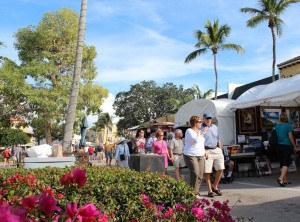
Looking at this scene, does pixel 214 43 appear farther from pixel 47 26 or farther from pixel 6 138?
pixel 6 138

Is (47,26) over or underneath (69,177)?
over

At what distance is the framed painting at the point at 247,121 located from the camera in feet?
48.3

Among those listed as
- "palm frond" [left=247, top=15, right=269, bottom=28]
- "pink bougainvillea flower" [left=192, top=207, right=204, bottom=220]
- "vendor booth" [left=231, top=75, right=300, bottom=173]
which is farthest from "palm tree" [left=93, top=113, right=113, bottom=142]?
"pink bougainvillea flower" [left=192, top=207, right=204, bottom=220]

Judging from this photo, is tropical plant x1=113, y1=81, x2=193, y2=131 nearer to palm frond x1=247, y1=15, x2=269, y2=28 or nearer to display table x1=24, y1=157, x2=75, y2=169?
palm frond x1=247, y1=15, x2=269, y2=28

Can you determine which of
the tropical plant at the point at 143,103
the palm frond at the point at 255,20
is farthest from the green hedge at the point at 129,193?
the tropical plant at the point at 143,103

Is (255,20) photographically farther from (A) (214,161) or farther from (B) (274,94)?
(A) (214,161)

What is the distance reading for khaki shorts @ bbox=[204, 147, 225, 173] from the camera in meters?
7.90

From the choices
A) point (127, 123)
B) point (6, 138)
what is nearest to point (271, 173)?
point (6, 138)

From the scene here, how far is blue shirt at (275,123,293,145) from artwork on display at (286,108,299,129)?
5803 millimetres

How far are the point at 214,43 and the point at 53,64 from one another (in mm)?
13941

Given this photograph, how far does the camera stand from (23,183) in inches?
184

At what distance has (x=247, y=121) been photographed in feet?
49.2

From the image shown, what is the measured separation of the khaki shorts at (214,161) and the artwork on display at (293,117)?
24.6 feet

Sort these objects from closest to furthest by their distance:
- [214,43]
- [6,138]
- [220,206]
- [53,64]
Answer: [220,206] → [53,64] → [214,43] → [6,138]
